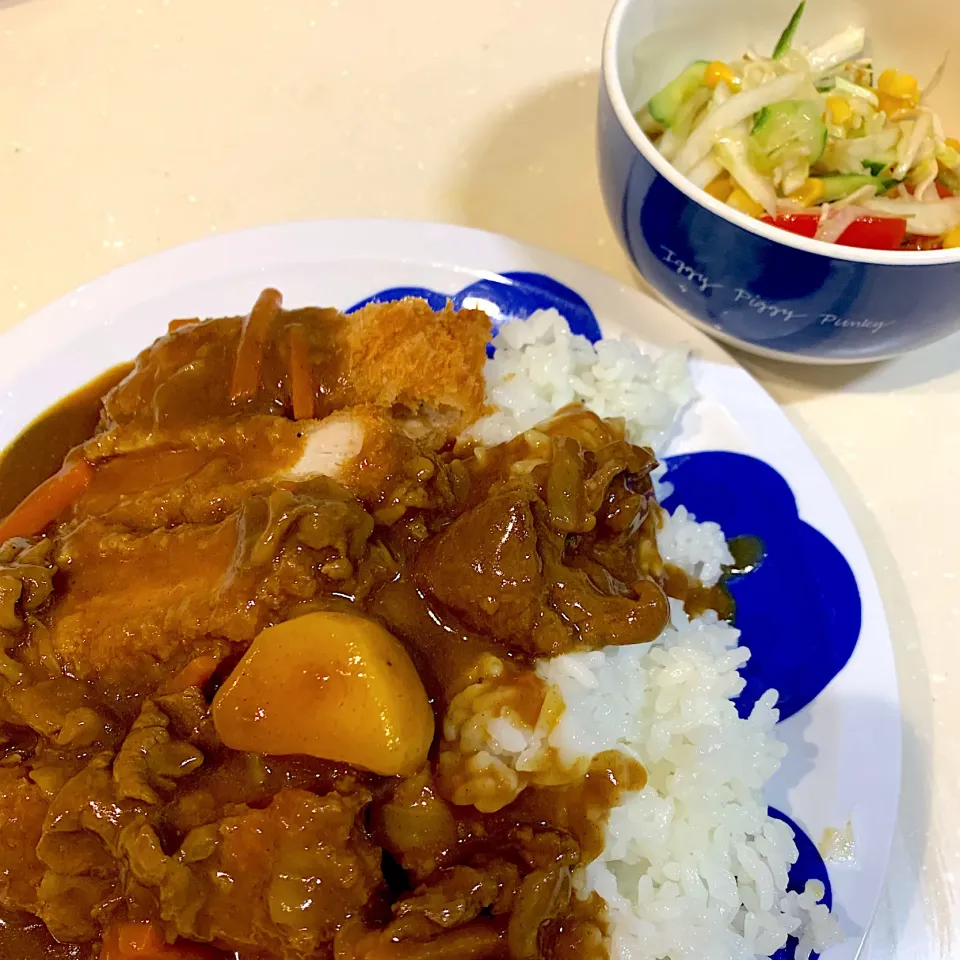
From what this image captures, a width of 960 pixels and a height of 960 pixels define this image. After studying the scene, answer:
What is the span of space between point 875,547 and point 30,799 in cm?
223

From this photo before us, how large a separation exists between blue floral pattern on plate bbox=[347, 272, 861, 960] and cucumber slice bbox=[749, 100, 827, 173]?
0.79 m

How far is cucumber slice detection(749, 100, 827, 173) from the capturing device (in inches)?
87.1

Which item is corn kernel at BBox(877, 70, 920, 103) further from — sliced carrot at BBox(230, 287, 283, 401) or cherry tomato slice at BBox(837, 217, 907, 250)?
sliced carrot at BBox(230, 287, 283, 401)

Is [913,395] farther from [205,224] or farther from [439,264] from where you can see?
[205,224]

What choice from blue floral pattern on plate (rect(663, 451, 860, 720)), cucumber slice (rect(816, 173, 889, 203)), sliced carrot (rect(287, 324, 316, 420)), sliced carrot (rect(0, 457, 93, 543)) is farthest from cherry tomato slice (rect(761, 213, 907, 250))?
sliced carrot (rect(0, 457, 93, 543))

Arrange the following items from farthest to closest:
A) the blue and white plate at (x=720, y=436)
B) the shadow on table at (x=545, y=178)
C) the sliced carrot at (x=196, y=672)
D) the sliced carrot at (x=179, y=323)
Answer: the shadow on table at (x=545, y=178)
the sliced carrot at (x=179, y=323)
the blue and white plate at (x=720, y=436)
the sliced carrot at (x=196, y=672)

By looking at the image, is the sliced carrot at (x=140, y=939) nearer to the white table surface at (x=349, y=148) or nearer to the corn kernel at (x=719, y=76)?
the white table surface at (x=349, y=148)

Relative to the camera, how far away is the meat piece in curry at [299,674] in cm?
166

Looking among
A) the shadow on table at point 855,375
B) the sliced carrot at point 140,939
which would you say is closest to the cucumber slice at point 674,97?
the shadow on table at point 855,375

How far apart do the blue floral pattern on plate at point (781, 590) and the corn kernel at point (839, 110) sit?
96cm

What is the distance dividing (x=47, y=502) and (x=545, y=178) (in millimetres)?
1948

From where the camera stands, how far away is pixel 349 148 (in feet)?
10.5

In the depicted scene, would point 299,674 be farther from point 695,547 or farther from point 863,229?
point 863,229

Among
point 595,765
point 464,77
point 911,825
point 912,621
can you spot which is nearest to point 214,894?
point 595,765
